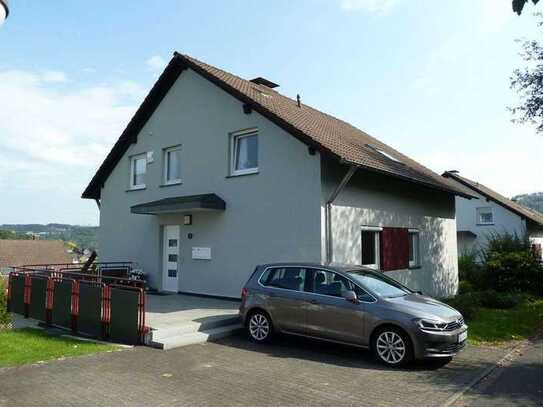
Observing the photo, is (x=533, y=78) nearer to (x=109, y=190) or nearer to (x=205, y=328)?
(x=205, y=328)

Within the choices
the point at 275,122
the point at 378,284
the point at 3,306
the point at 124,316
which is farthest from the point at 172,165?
the point at 378,284

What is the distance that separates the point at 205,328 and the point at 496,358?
550 cm

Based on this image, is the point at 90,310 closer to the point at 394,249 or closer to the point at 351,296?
the point at 351,296

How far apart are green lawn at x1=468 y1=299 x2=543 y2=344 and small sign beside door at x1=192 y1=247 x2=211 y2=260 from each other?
7333mm

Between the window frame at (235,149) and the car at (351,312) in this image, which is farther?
the window frame at (235,149)

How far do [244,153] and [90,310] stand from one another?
20.9 feet

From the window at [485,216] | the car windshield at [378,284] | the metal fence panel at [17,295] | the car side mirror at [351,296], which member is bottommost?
the metal fence panel at [17,295]

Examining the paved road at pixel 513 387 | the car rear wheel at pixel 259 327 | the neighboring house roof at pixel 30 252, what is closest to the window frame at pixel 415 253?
the paved road at pixel 513 387

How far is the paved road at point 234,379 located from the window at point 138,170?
32.5 ft

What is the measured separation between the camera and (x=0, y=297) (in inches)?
389

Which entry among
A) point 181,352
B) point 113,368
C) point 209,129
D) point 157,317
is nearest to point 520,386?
point 181,352

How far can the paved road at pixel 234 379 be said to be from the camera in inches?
236

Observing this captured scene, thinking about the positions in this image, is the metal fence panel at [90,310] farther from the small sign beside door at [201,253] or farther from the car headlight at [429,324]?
the car headlight at [429,324]

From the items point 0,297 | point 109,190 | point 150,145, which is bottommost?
point 0,297
